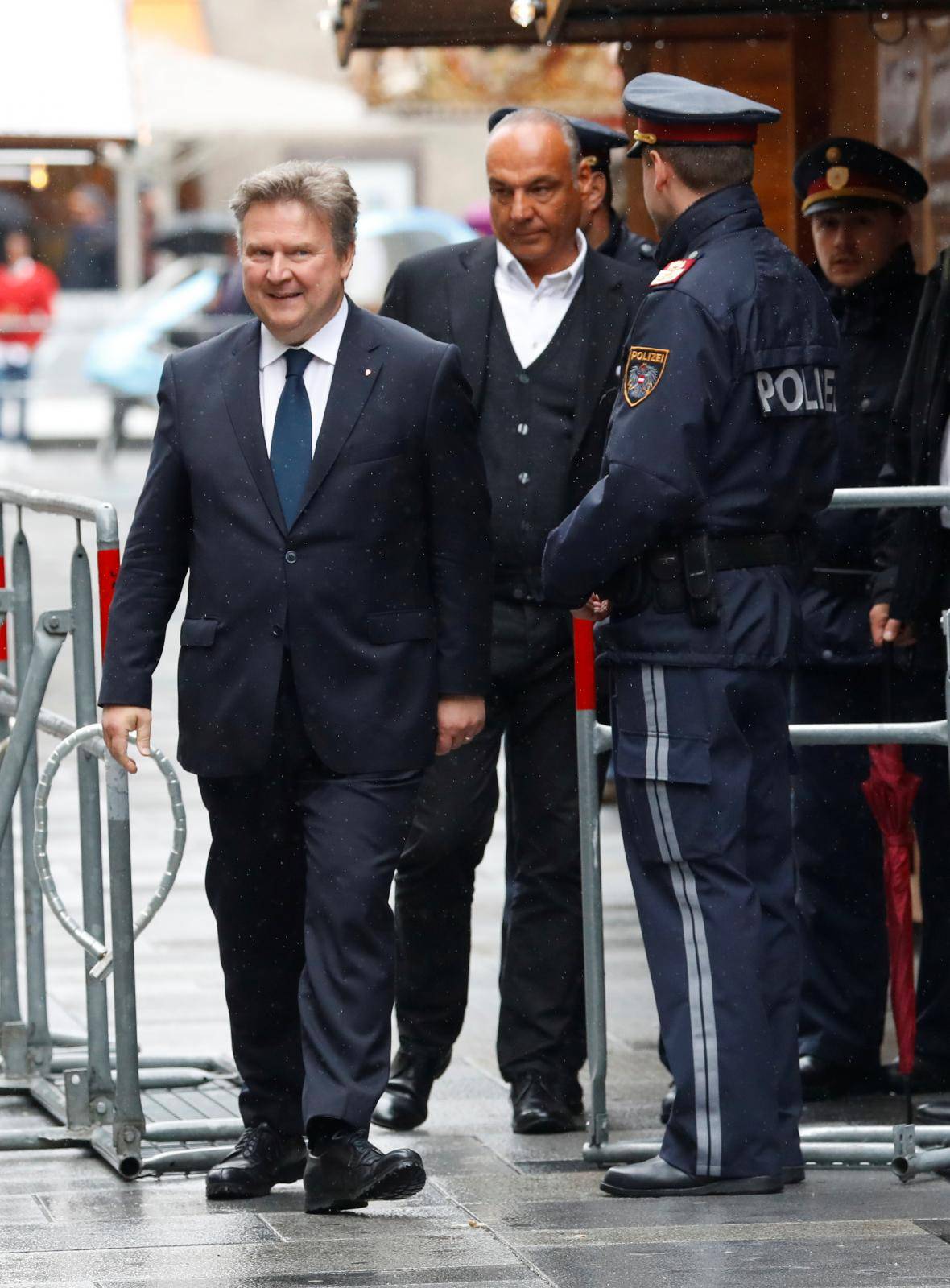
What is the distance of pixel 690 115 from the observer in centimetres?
477

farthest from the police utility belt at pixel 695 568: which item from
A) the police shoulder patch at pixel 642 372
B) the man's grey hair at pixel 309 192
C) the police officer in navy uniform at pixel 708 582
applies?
the man's grey hair at pixel 309 192

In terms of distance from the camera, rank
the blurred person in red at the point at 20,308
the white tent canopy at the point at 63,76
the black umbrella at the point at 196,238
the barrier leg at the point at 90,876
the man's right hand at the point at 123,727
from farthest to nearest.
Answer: the black umbrella at the point at 196,238
the blurred person in red at the point at 20,308
the white tent canopy at the point at 63,76
the barrier leg at the point at 90,876
the man's right hand at the point at 123,727

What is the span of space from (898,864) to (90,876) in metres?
1.64

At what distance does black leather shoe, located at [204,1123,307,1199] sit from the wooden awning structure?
2.88 meters

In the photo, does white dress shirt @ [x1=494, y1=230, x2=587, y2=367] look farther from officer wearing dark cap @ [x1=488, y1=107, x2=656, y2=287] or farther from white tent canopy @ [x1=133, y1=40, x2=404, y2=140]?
white tent canopy @ [x1=133, y1=40, x2=404, y2=140]

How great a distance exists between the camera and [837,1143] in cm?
511

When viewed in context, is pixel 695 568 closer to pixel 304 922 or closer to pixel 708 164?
pixel 708 164

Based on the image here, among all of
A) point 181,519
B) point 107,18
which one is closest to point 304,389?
point 181,519

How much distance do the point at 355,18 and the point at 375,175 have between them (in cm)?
2702

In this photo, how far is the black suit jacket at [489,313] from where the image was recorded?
5.51 m

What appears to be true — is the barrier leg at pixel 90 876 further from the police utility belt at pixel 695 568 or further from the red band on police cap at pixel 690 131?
the red band on police cap at pixel 690 131

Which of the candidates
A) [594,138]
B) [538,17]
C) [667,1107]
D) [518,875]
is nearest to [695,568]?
[518,875]

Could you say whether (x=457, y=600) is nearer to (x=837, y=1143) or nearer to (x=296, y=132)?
(x=837, y=1143)

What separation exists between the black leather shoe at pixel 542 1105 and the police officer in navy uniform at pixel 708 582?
617mm
